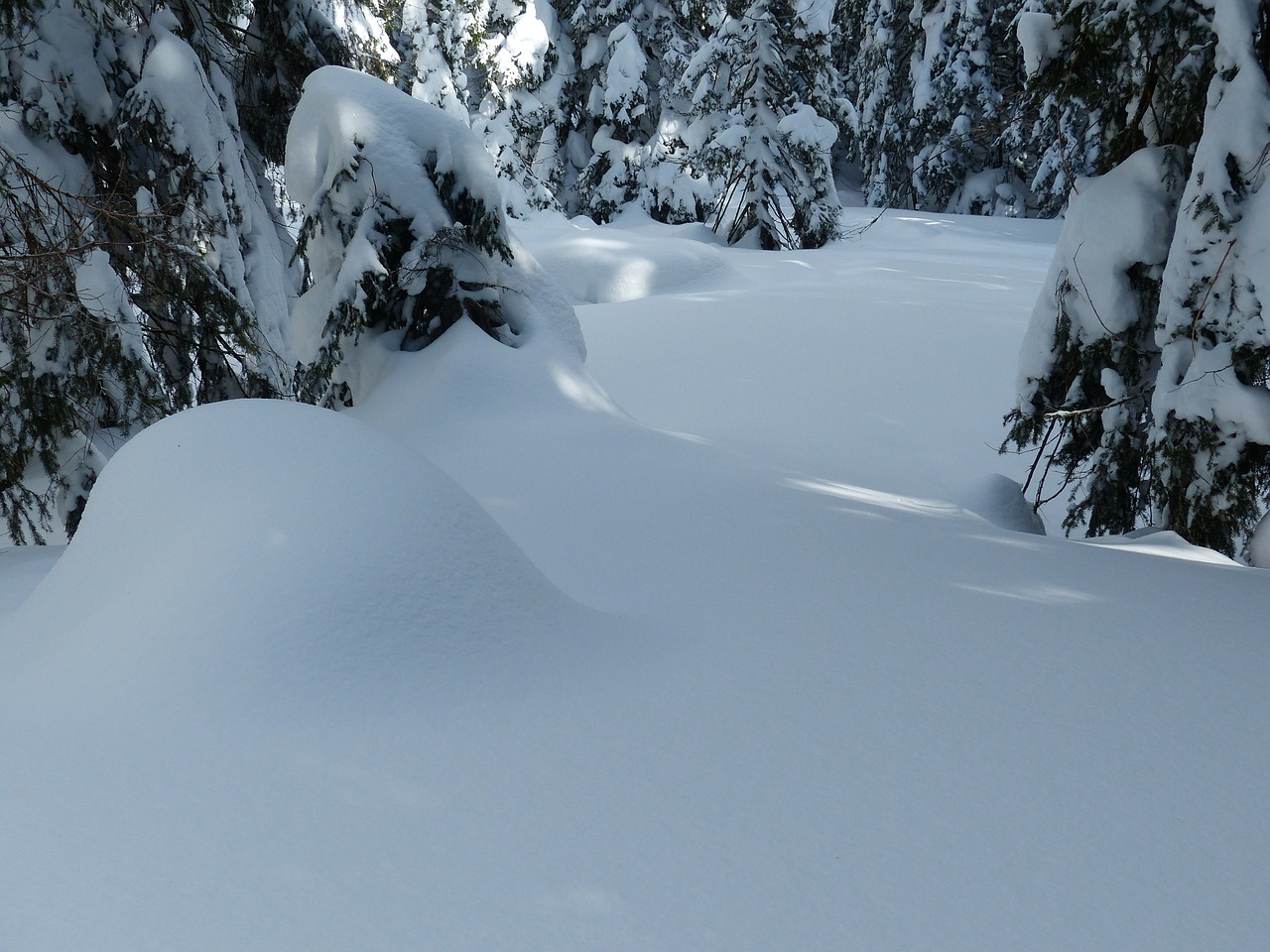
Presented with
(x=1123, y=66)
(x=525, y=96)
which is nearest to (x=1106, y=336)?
(x=1123, y=66)

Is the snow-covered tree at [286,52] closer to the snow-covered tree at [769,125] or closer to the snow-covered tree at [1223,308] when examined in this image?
the snow-covered tree at [1223,308]

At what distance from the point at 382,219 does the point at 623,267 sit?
668 centimetres

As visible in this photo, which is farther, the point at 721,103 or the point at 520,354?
the point at 721,103

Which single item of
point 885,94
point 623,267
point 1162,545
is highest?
point 885,94

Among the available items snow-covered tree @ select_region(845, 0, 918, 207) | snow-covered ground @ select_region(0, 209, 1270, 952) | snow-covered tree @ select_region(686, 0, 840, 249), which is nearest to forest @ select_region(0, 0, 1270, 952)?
snow-covered ground @ select_region(0, 209, 1270, 952)

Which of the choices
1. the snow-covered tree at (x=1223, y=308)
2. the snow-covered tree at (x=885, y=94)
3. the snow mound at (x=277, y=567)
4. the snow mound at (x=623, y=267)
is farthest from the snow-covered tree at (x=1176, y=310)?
the snow-covered tree at (x=885, y=94)

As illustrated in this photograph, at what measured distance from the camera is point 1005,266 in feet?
40.3

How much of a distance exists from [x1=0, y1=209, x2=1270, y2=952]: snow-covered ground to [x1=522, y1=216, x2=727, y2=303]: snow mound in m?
8.42

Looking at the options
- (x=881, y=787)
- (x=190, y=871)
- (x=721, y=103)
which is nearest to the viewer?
(x=190, y=871)

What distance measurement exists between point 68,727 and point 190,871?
0.64m

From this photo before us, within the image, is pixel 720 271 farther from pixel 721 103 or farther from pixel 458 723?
pixel 458 723

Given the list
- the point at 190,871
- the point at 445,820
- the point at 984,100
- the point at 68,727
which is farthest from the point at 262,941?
the point at 984,100

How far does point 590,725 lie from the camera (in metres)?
2.23

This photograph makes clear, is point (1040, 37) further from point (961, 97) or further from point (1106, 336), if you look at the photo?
point (961, 97)
